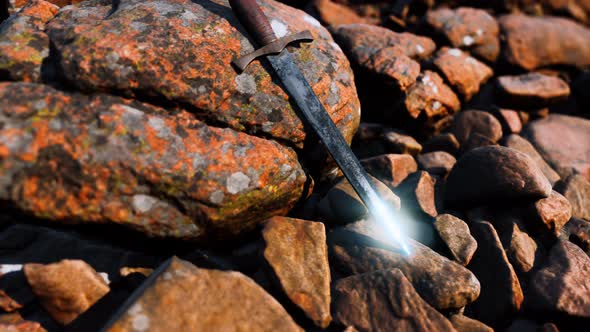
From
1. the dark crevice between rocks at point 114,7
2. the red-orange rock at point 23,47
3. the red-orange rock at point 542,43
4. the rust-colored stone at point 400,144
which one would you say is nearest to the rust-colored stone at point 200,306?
the red-orange rock at point 23,47

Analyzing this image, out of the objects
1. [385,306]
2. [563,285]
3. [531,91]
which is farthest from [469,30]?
[385,306]

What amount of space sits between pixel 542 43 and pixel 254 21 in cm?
474

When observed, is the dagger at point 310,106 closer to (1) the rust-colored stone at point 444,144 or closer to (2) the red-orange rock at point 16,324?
(1) the rust-colored stone at point 444,144

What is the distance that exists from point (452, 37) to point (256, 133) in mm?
3778

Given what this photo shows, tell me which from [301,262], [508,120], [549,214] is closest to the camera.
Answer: [301,262]

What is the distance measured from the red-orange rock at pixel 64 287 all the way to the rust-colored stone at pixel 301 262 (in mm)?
1159

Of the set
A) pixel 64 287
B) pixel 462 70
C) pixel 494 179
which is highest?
pixel 462 70

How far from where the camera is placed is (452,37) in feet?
16.9

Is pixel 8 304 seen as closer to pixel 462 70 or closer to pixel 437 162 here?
pixel 437 162

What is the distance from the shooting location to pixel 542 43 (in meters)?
5.39

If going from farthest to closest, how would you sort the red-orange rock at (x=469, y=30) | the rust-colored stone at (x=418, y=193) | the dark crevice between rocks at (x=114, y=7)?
the red-orange rock at (x=469, y=30) < the rust-colored stone at (x=418, y=193) < the dark crevice between rocks at (x=114, y=7)

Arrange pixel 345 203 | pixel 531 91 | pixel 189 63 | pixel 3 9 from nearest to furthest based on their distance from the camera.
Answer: pixel 189 63 → pixel 345 203 → pixel 3 9 → pixel 531 91

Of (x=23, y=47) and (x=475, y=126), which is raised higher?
(x=23, y=47)

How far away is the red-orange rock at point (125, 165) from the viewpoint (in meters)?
2.17
